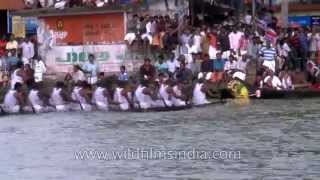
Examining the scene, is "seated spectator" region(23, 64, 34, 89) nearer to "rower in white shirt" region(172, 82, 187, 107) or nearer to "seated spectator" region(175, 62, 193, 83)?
"seated spectator" region(175, 62, 193, 83)

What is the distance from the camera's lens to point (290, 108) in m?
27.6

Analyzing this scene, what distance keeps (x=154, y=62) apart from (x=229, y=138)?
9.52 meters

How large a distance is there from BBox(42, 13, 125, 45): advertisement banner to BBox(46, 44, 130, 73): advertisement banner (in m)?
0.24

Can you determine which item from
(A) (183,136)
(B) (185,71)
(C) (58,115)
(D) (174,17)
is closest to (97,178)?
(A) (183,136)

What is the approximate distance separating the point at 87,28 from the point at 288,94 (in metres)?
7.37

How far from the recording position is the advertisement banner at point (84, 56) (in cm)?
3162

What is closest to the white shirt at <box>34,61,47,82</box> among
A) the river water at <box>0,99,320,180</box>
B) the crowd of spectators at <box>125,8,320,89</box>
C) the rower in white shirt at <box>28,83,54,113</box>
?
the rower in white shirt at <box>28,83,54,113</box>

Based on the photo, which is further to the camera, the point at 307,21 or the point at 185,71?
the point at 307,21

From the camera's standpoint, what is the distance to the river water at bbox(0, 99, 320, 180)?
18016 millimetres

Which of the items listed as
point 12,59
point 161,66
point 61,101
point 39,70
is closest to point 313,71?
point 161,66

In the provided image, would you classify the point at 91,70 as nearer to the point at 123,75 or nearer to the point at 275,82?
the point at 123,75

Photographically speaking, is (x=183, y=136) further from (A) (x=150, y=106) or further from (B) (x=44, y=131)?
(A) (x=150, y=106)

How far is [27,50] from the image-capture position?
105ft

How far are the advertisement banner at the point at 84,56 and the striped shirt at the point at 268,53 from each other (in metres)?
4.61
